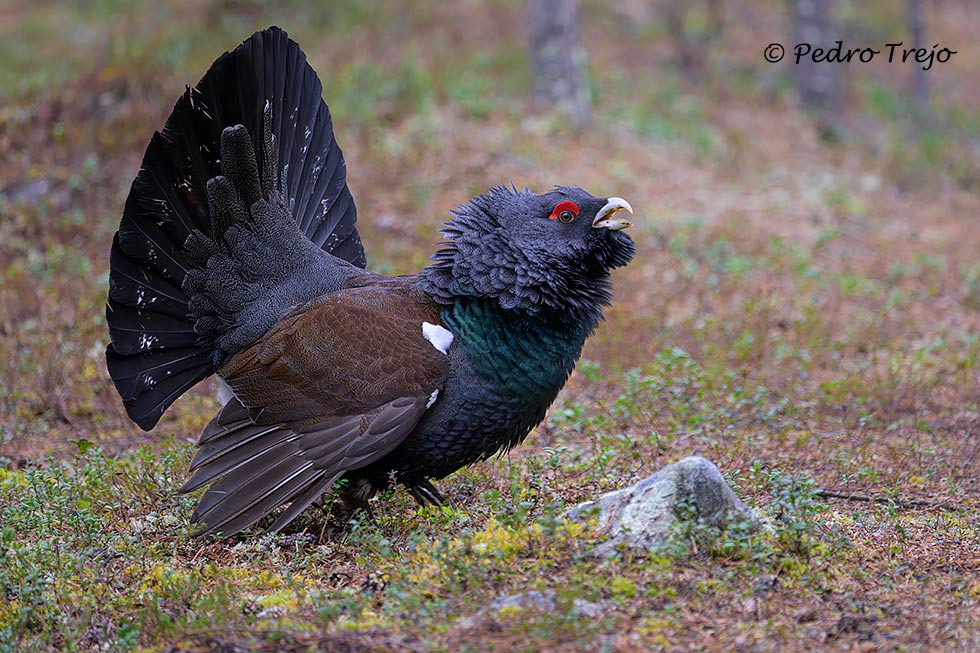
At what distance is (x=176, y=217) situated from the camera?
240 inches

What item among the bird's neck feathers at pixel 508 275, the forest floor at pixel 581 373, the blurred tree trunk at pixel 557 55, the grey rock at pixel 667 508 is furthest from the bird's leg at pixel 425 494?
the blurred tree trunk at pixel 557 55

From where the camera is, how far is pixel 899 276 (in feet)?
36.1

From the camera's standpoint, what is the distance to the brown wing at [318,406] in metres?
5.39

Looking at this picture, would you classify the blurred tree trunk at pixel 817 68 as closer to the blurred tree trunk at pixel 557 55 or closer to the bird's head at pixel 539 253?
the blurred tree trunk at pixel 557 55

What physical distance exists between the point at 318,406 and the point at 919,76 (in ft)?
55.5

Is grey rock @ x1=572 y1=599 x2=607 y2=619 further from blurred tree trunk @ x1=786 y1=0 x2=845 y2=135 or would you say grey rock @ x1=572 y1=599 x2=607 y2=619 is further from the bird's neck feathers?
blurred tree trunk @ x1=786 y1=0 x2=845 y2=135

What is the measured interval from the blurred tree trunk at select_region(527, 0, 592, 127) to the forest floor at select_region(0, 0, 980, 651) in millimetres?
481

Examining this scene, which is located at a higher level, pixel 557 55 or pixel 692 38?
pixel 692 38

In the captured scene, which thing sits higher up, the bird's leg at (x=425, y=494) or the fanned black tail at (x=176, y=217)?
the fanned black tail at (x=176, y=217)

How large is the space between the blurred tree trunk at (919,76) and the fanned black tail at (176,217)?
1370 centimetres

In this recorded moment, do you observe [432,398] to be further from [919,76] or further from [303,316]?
[919,76]

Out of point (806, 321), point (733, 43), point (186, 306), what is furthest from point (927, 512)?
point (733, 43)

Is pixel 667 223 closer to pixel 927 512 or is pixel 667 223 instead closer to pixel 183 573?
pixel 927 512

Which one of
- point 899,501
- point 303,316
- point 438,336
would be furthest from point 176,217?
point 899,501
